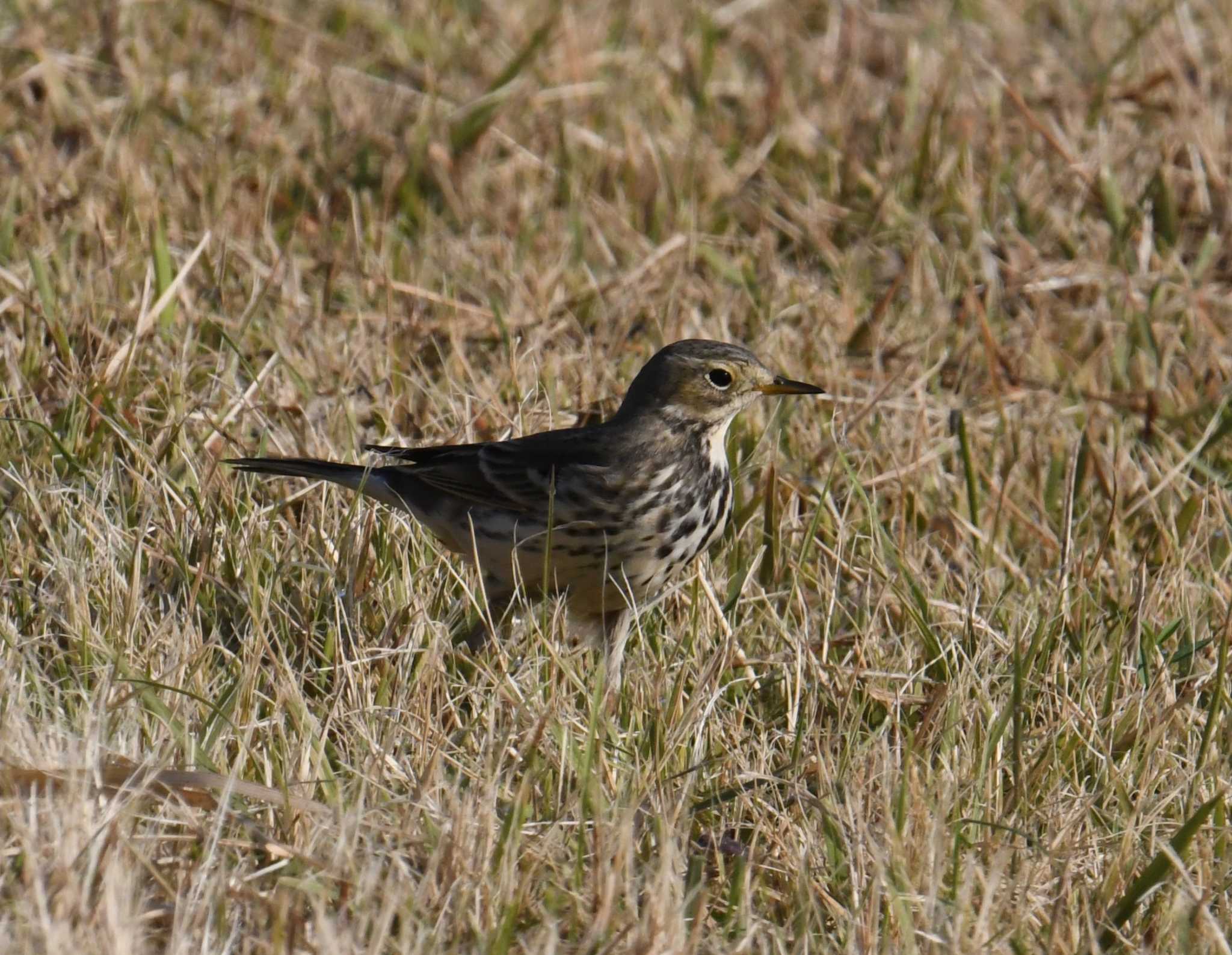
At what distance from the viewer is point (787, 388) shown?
5.23 meters

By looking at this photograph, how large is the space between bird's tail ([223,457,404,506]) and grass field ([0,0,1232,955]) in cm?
11

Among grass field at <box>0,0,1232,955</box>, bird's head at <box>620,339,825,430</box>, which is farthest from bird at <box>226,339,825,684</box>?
grass field at <box>0,0,1232,955</box>

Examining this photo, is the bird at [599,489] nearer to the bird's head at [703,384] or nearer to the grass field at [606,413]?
the bird's head at [703,384]

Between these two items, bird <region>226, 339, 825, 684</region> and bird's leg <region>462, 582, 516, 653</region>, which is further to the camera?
bird <region>226, 339, 825, 684</region>

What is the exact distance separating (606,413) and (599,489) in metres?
1.11

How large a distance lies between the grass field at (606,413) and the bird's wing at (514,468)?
229mm

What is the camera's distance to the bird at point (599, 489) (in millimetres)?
4875

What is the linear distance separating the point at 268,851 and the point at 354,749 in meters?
0.47

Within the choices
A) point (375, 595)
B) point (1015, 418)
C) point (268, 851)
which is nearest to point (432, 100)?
point (1015, 418)

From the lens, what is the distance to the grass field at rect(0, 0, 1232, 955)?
3615 mm

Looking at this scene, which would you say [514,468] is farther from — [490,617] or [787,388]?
[787,388]

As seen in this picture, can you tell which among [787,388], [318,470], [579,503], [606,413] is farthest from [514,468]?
[606,413]

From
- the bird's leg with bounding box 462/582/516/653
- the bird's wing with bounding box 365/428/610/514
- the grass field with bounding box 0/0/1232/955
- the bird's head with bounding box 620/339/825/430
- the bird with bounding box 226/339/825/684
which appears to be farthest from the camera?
the bird's head with bounding box 620/339/825/430

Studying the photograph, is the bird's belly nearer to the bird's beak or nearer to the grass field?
the grass field
